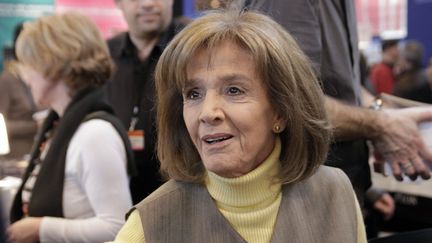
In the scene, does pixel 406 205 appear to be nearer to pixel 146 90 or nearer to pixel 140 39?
pixel 146 90

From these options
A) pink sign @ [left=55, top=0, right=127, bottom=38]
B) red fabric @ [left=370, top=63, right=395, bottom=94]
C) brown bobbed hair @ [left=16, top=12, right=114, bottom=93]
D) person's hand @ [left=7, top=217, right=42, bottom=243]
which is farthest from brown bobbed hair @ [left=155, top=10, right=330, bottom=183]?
pink sign @ [left=55, top=0, right=127, bottom=38]

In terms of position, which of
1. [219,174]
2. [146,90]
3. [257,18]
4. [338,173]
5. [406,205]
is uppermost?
[257,18]

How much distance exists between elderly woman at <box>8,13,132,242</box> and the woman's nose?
103 cm

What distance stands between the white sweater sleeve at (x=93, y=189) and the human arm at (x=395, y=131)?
2.70 ft

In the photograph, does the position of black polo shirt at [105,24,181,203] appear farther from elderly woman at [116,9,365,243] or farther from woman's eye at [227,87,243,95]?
woman's eye at [227,87,243,95]

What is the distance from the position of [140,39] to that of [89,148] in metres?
1.05

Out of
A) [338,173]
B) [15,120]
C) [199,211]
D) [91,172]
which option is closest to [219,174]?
[199,211]

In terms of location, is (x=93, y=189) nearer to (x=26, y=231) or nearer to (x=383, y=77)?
(x=26, y=231)

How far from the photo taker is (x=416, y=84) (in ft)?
18.9

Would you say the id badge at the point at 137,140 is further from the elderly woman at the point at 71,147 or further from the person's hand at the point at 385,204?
the person's hand at the point at 385,204

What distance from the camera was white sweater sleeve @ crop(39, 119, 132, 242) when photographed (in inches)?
89.4

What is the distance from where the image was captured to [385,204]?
247cm

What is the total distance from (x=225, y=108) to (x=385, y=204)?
1.33m

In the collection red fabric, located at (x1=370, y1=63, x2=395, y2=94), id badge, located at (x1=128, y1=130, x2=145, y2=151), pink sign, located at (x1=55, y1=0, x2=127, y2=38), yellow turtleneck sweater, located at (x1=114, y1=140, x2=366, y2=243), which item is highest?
yellow turtleneck sweater, located at (x1=114, y1=140, x2=366, y2=243)
